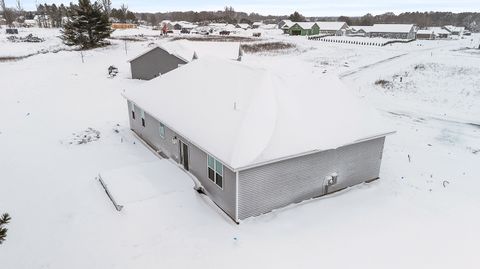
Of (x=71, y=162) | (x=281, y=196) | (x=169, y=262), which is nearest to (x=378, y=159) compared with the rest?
(x=281, y=196)

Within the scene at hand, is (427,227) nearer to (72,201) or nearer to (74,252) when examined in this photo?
(74,252)

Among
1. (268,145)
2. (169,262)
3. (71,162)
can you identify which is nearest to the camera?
(169,262)

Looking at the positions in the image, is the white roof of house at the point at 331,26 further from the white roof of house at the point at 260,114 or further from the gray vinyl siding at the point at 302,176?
the gray vinyl siding at the point at 302,176

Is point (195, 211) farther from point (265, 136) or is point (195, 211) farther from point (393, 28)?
point (393, 28)

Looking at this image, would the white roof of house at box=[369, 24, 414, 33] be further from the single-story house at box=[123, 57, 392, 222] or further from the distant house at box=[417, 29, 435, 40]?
the single-story house at box=[123, 57, 392, 222]

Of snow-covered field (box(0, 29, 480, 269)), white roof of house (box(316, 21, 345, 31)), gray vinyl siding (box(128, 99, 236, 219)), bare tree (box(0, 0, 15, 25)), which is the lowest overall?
snow-covered field (box(0, 29, 480, 269))

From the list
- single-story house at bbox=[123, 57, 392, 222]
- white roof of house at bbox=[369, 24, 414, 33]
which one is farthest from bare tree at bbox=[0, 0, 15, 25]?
single-story house at bbox=[123, 57, 392, 222]

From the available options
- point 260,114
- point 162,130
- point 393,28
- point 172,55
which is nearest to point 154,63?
point 172,55
